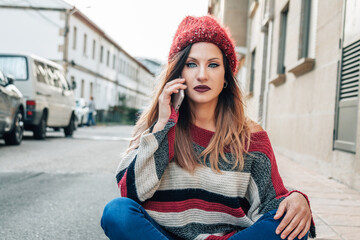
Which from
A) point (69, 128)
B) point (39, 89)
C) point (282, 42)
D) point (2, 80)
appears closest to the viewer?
point (2, 80)

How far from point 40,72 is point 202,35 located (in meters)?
9.23

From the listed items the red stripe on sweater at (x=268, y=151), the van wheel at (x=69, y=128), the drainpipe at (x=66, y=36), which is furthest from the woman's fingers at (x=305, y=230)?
the drainpipe at (x=66, y=36)

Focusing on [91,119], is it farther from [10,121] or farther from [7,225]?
[7,225]

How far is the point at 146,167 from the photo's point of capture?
2021mm

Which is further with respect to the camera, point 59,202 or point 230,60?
point 59,202

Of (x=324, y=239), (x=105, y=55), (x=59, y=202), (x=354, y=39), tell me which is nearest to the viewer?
(x=324, y=239)

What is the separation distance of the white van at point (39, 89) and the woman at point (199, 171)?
27.9 feet

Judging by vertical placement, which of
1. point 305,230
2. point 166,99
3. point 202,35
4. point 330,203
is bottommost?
point 330,203

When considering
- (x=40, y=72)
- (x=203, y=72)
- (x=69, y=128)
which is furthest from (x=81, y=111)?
(x=203, y=72)

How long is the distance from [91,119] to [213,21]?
22824 mm

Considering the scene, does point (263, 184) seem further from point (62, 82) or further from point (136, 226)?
point (62, 82)

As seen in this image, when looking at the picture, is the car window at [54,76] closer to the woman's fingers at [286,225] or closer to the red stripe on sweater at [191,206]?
the red stripe on sweater at [191,206]

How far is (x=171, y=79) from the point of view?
236cm

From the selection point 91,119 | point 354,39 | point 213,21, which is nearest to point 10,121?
point 354,39
